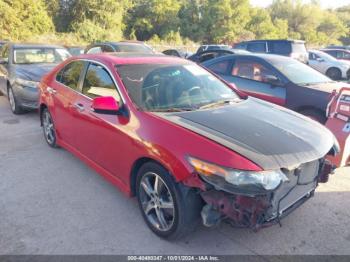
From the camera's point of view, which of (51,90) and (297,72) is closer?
(51,90)

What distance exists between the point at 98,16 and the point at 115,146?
34998 mm

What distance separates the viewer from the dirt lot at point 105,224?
2.93m

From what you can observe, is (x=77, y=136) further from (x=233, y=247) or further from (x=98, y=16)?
(x=98, y=16)

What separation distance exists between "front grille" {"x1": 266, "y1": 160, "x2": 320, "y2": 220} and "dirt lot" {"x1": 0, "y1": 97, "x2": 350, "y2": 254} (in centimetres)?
45

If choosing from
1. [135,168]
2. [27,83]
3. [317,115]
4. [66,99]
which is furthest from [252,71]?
[27,83]

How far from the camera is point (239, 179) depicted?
8.05 feet

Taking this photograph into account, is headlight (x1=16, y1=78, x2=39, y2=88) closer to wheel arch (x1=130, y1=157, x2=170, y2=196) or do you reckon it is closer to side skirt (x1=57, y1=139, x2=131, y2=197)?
side skirt (x1=57, y1=139, x2=131, y2=197)

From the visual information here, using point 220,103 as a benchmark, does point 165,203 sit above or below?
below

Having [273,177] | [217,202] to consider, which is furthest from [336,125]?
[217,202]

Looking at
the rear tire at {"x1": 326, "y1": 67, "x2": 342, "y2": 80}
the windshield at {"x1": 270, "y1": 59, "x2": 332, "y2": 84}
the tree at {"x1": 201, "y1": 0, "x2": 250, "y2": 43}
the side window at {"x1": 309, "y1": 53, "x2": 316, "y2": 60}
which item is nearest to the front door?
the windshield at {"x1": 270, "y1": 59, "x2": 332, "y2": 84}

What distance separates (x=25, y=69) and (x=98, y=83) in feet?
14.7

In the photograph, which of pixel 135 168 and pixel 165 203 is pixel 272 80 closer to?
pixel 135 168

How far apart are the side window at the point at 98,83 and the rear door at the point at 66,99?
0.79 ft

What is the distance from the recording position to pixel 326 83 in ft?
19.8
